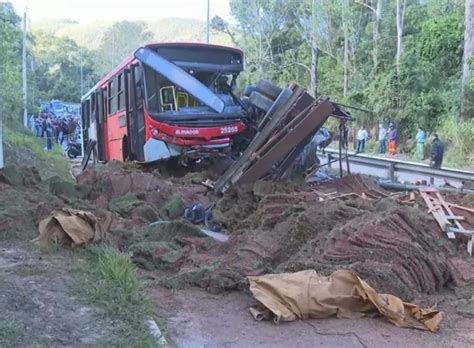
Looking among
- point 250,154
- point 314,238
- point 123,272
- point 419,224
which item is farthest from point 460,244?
point 250,154

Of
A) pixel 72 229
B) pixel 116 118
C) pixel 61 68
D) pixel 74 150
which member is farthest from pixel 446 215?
pixel 61 68

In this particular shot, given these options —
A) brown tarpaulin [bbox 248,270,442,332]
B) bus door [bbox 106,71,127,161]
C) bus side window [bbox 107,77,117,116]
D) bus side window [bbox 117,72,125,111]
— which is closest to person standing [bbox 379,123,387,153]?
bus door [bbox 106,71,127,161]

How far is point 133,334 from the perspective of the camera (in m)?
4.30

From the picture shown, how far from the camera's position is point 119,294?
5.00m

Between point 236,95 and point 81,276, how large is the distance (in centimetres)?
862

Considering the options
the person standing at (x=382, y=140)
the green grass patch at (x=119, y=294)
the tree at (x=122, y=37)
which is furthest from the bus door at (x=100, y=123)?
the tree at (x=122, y=37)

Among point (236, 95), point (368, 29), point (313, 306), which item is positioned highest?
point (368, 29)

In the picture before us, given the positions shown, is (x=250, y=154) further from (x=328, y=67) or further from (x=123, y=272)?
(x=328, y=67)

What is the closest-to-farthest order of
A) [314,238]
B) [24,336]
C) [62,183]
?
[24,336], [314,238], [62,183]

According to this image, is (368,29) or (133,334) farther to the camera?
(368,29)

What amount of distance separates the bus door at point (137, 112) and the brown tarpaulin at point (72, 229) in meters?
6.19

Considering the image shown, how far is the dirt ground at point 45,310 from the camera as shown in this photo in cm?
411

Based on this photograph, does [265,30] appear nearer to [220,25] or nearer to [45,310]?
[220,25]

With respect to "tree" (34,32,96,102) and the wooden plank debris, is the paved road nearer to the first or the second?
the wooden plank debris
